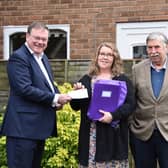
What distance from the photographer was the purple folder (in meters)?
4.68

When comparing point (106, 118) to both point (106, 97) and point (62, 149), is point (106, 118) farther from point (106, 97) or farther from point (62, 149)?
point (62, 149)

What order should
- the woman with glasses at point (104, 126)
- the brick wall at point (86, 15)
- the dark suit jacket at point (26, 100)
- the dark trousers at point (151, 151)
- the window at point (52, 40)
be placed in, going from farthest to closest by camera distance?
the window at point (52, 40) → the brick wall at point (86, 15) → the dark trousers at point (151, 151) → the woman with glasses at point (104, 126) → the dark suit jacket at point (26, 100)

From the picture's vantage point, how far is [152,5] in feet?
26.3

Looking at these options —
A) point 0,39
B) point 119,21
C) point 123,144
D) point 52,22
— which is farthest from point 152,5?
point 123,144

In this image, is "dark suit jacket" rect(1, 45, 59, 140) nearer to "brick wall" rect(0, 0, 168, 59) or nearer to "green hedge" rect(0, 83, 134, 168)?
"green hedge" rect(0, 83, 134, 168)

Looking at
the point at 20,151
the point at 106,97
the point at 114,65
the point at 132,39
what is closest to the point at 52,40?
the point at 132,39

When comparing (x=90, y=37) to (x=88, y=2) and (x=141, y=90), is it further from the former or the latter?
(x=141, y=90)

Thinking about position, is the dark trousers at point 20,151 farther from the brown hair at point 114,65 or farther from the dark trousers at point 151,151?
the dark trousers at point 151,151

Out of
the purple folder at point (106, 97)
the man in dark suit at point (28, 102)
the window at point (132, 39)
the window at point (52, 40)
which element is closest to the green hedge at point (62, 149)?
the man in dark suit at point (28, 102)

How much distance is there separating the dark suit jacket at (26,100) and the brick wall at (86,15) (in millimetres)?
3619

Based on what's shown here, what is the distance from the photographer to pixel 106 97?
471 centimetres

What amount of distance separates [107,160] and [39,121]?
2.33ft

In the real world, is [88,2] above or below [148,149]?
above

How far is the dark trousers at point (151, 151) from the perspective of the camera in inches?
191
